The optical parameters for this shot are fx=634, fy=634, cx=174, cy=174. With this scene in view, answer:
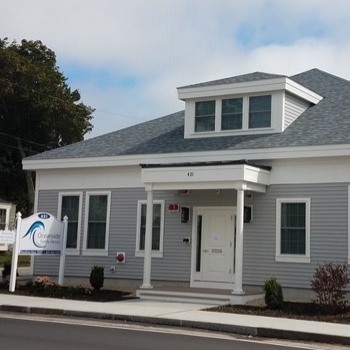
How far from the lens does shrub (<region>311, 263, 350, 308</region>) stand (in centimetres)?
1538

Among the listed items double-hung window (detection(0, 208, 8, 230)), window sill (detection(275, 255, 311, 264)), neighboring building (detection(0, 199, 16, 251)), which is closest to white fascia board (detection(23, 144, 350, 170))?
window sill (detection(275, 255, 311, 264))

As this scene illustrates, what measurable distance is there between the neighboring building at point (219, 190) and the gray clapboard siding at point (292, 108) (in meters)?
0.03

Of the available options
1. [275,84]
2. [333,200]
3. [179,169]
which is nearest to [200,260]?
[179,169]

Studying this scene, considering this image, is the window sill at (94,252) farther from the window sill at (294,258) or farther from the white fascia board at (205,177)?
the window sill at (294,258)

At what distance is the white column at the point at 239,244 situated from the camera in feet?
55.4

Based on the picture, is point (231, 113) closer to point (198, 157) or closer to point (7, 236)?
point (198, 157)

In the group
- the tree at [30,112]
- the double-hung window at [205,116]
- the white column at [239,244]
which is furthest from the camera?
the tree at [30,112]

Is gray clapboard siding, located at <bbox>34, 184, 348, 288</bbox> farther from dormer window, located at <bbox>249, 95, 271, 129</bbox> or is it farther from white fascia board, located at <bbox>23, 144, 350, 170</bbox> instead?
dormer window, located at <bbox>249, 95, 271, 129</bbox>

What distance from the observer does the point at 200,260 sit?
62.8ft

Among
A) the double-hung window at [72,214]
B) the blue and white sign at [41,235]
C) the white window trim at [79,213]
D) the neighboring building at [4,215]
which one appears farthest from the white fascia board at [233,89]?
the neighboring building at [4,215]

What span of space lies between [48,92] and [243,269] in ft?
103

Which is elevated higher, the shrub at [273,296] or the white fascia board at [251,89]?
the white fascia board at [251,89]

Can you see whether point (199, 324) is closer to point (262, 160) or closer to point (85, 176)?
point (262, 160)

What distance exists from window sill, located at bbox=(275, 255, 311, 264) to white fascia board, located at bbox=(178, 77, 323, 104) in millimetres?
5039
